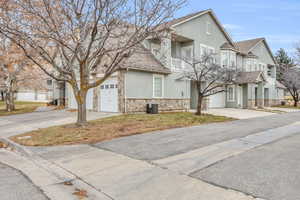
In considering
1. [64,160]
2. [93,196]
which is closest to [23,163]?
[64,160]

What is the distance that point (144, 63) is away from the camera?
15984mm

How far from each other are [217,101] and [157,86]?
930 cm

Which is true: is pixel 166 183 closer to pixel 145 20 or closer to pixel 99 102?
pixel 145 20

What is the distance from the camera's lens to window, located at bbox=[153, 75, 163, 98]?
16594 mm

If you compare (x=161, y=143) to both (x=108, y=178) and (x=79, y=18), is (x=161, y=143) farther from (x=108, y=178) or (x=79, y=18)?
(x=79, y=18)

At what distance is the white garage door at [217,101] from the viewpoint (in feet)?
72.4

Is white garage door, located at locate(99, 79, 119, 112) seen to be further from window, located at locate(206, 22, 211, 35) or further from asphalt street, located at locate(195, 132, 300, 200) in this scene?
asphalt street, located at locate(195, 132, 300, 200)

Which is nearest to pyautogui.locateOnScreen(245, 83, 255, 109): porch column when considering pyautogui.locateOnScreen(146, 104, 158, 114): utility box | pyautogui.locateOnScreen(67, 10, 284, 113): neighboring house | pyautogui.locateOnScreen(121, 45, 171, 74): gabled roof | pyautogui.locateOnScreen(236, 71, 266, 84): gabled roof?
pyautogui.locateOnScreen(67, 10, 284, 113): neighboring house

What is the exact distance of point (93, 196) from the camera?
356 cm

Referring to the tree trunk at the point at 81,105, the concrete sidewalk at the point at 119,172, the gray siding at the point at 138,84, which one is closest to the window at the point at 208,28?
the gray siding at the point at 138,84

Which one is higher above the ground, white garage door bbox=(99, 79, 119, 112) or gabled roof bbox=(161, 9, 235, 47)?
gabled roof bbox=(161, 9, 235, 47)

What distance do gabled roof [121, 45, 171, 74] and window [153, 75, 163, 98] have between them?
61 centimetres

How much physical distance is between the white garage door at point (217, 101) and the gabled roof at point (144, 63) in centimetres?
744

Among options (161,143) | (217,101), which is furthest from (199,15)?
(161,143)
